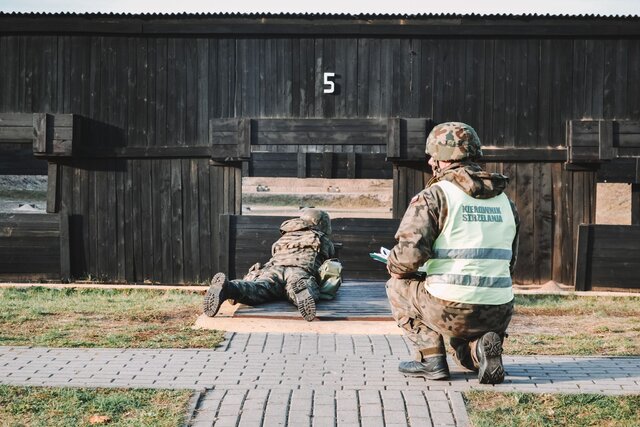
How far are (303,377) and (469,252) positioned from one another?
158 centimetres

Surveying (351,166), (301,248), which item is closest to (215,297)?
(301,248)

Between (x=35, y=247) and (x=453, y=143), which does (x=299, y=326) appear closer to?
(x=453, y=143)

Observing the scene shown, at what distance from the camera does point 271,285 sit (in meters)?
10.5

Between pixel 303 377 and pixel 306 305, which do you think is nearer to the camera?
pixel 303 377

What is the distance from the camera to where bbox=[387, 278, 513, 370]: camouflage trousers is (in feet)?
21.3

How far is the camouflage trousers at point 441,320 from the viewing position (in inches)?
255

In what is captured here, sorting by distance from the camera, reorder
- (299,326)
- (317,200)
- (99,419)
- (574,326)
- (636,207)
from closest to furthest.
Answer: (99,419)
(299,326)
(574,326)
(636,207)
(317,200)

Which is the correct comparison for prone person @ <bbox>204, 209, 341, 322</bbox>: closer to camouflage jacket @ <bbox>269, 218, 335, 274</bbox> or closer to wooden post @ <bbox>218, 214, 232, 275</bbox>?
camouflage jacket @ <bbox>269, 218, 335, 274</bbox>

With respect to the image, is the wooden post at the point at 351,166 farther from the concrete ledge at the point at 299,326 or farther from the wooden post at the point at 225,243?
the concrete ledge at the point at 299,326

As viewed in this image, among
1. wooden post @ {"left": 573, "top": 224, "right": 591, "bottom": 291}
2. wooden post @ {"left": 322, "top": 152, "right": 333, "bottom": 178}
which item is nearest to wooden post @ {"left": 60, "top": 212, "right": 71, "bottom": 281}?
wooden post @ {"left": 573, "top": 224, "right": 591, "bottom": 291}

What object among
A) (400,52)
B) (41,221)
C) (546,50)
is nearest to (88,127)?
(41,221)

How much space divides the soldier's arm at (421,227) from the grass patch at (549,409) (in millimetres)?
1041

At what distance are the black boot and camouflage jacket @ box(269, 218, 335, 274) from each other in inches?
159

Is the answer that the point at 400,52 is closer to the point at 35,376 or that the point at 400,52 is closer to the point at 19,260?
the point at 19,260
